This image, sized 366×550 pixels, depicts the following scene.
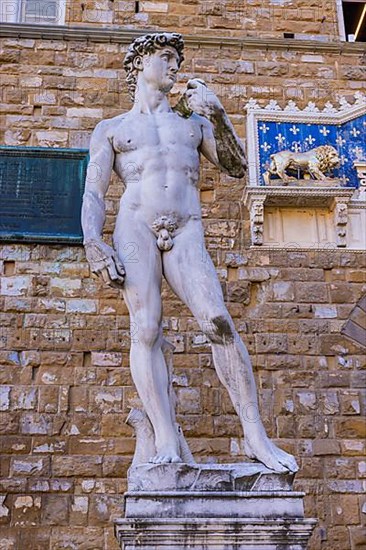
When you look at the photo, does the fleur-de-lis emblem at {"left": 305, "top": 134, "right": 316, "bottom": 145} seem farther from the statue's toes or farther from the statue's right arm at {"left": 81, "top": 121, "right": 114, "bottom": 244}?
the statue's toes

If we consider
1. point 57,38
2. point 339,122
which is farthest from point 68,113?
point 339,122

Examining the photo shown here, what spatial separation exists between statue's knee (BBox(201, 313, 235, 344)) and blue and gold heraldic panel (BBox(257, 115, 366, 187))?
3475 mm

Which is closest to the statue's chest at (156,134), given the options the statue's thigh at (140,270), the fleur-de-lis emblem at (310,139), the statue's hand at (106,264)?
the statue's thigh at (140,270)

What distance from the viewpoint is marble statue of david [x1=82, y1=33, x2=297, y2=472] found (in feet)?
12.5

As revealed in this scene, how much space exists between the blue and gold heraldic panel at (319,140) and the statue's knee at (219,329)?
347cm

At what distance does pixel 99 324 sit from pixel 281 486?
320cm

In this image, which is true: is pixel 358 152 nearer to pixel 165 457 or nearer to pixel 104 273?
pixel 104 273

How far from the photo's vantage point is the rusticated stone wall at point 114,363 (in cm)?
596

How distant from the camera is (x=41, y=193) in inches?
270

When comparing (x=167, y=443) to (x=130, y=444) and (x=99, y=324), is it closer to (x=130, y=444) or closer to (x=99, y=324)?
(x=130, y=444)

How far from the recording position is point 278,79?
754 cm

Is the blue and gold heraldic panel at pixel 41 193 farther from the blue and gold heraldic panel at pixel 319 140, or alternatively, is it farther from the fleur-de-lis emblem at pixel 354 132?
the fleur-de-lis emblem at pixel 354 132

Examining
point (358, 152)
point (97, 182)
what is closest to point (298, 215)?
point (358, 152)

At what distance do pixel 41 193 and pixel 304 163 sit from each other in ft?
7.56
